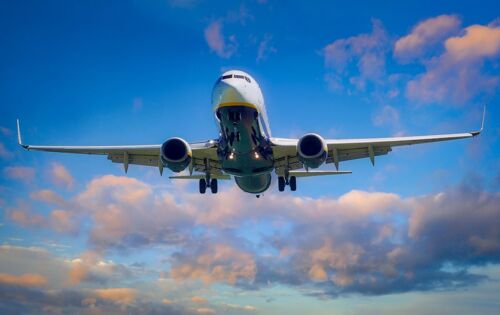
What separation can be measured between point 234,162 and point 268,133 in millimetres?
2727

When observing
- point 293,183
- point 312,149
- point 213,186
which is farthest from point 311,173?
point 312,149

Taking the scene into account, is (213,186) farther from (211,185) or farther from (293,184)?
(293,184)

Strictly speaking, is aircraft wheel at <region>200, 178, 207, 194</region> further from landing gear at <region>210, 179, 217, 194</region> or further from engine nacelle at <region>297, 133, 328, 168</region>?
engine nacelle at <region>297, 133, 328, 168</region>

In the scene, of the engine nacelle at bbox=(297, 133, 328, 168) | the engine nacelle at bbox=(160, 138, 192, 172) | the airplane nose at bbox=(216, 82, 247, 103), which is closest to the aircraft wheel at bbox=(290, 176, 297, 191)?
the engine nacelle at bbox=(297, 133, 328, 168)

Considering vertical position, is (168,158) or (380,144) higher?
(380,144)

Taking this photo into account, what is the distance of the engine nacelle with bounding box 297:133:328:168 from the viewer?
84.9ft

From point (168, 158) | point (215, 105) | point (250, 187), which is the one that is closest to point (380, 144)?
point (250, 187)

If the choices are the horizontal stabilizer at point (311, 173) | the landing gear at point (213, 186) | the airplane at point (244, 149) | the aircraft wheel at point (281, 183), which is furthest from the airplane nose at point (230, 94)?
the horizontal stabilizer at point (311, 173)

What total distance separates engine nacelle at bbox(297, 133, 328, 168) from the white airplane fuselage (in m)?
2.27

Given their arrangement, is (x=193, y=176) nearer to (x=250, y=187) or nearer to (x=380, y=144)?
(x=250, y=187)

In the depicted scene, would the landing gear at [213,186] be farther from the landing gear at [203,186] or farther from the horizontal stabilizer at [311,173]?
the horizontal stabilizer at [311,173]

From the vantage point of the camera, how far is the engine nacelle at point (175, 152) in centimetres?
2625

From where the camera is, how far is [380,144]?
94.8 ft

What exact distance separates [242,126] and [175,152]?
3.86m
